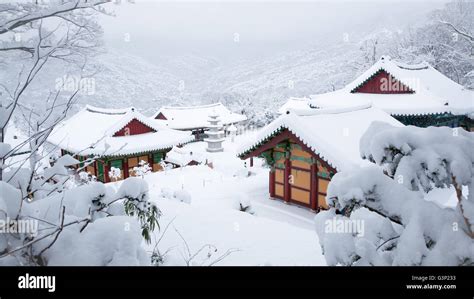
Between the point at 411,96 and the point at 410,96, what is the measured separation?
56 millimetres

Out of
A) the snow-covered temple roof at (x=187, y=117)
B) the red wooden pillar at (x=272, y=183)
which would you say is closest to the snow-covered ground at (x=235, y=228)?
the red wooden pillar at (x=272, y=183)

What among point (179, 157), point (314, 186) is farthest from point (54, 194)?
point (179, 157)

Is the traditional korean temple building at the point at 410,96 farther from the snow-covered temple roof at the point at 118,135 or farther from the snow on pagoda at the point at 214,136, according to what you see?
the snow on pagoda at the point at 214,136

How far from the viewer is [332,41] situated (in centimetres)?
8738

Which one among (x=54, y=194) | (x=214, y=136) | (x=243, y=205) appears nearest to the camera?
(x=54, y=194)

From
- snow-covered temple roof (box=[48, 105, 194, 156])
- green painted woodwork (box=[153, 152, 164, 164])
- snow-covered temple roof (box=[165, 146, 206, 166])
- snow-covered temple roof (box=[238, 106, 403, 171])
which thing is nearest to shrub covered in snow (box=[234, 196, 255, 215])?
snow-covered temple roof (box=[238, 106, 403, 171])

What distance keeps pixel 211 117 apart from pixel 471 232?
109ft

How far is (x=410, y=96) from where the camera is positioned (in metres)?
18.2

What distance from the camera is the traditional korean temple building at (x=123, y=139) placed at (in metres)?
22.3

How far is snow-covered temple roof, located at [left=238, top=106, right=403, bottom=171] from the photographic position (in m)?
9.64

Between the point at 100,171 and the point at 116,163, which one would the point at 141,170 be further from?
the point at 100,171
